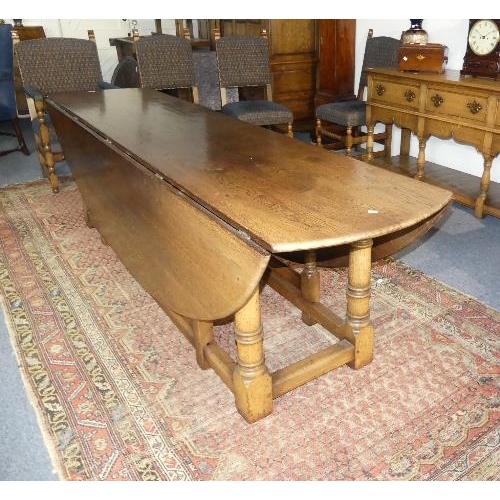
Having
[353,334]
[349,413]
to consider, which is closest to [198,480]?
[349,413]

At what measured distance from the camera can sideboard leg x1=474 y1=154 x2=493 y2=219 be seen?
307 cm

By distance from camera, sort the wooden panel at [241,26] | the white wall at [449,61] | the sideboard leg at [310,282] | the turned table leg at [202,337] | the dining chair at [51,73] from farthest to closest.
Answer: the wooden panel at [241,26], the dining chair at [51,73], the white wall at [449,61], the sideboard leg at [310,282], the turned table leg at [202,337]

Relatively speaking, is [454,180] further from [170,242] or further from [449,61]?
[170,242]

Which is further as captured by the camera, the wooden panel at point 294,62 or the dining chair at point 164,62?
the wooden panel at point 294,62

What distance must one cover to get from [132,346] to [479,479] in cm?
133

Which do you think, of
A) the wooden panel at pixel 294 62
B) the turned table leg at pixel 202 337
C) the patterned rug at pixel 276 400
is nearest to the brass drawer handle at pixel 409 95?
the patterned rug at pixel 276 400

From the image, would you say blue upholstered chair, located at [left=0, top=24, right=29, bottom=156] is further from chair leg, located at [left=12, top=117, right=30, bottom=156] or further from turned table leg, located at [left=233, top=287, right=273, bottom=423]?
turned table leg, located at [left=233, top=287, right=273, bottom=423]

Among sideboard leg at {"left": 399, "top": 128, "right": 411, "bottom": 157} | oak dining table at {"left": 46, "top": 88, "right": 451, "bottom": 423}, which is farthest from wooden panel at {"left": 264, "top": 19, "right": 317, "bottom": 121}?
oak dining table at {"left": 46, "top": 88, "right": 451, "bottom": 423}

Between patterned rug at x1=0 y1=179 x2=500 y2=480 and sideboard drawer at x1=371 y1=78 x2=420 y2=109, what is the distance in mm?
1272

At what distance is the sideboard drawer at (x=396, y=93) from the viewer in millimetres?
3361

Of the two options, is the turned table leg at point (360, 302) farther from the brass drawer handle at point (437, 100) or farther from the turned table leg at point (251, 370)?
the brass drawer handle at point (437, 100)

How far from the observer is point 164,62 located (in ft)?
14.1

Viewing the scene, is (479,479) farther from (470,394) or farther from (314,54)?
(314,54)

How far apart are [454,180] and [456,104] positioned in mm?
764
